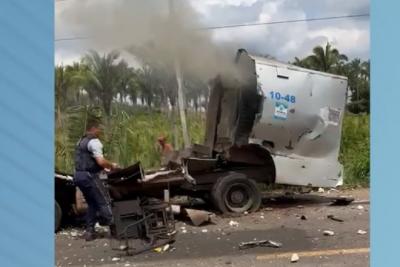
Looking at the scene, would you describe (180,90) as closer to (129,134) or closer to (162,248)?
(129,134)

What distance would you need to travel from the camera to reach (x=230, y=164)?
588 centimetres

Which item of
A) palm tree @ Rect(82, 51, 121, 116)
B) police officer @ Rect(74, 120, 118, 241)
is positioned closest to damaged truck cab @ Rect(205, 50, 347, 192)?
palm tree @ Rect(82, 51, 121, 116)

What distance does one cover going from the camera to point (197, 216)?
5.21m

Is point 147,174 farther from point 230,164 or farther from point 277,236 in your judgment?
point 277,236

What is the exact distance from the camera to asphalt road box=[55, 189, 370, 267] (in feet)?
13.5

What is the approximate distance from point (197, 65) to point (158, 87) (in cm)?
51

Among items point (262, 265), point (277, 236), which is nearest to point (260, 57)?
point (277, 236)

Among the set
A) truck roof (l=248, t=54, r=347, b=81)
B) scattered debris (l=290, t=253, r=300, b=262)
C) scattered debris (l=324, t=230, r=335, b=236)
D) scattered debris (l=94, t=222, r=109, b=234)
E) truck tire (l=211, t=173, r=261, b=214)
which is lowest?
scattered debris (l=290, t=253, r=300, b=262)

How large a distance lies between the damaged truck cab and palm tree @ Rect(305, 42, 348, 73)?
0.14 metres

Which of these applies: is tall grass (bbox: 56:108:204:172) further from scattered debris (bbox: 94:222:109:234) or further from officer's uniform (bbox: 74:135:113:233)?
scattered debris (bbox: 94:222:109:234)

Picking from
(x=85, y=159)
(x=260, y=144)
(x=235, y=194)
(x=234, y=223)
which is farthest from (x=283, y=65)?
(x=85, y=159)

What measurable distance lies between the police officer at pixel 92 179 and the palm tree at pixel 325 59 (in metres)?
2.37

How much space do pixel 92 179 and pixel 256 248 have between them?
4.80ft

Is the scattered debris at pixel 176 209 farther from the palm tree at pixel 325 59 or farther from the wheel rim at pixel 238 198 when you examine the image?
the palm tree at pixel 325 59
